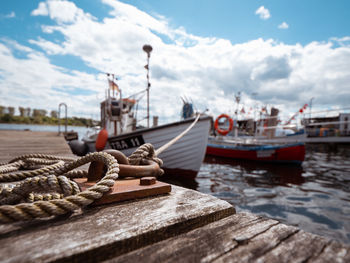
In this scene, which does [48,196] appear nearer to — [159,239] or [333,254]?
[159,239]

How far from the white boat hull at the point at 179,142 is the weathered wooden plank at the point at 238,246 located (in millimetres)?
4974

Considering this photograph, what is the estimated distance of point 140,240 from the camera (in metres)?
0.67

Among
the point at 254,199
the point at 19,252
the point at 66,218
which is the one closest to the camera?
the point at 19,252

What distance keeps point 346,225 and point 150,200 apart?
3.94 m

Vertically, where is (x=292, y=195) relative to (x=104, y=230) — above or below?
below

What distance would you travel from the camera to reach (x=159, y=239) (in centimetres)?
71

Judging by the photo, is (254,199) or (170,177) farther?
(170,177)

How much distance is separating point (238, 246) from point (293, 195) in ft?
16.9

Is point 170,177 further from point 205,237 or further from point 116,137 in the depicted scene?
point 205,237

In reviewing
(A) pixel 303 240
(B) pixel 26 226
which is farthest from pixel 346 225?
(B) pixel 26 226

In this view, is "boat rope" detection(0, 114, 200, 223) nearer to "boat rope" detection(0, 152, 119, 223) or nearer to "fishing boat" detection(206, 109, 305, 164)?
"boat rope" detection(0, 152, 119, 223)

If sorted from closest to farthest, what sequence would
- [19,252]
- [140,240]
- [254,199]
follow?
1. [19,252]
2. [140,240]
3. [254,199]

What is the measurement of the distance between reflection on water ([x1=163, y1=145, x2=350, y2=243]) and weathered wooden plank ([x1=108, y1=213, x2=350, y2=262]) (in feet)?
9.99

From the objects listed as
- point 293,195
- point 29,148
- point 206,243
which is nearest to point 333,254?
point 206,243
